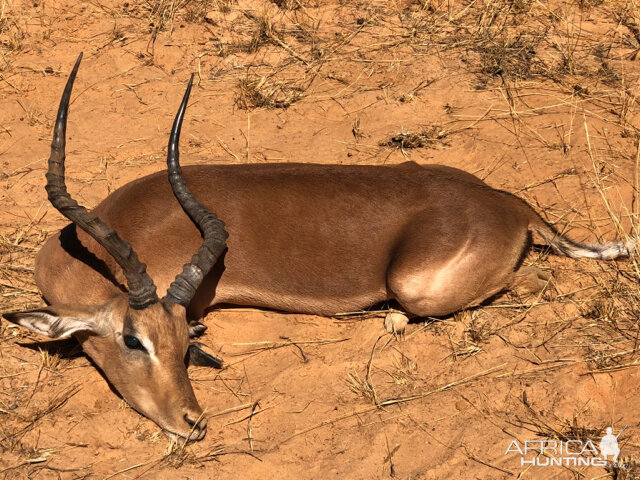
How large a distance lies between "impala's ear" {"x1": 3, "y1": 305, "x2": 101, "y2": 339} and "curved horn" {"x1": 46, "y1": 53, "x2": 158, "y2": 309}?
41cm

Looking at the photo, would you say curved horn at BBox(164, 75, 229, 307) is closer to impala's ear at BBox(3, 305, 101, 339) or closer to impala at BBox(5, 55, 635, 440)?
impala at BBox(5, 55, 635, 440)

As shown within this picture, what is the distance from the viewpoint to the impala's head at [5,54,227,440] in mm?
5211

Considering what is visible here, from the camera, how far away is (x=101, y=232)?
5.16 m

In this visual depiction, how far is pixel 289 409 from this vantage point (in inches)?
224

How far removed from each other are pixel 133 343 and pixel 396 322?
2.06 metres

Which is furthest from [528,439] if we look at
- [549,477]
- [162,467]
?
[162,467]

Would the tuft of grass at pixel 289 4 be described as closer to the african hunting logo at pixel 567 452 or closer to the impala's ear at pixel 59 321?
the impala's ear at pixel 59 321

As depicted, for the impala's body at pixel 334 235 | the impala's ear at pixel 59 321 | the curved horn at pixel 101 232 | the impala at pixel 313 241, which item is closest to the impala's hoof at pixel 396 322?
the impala at pixel 313 241

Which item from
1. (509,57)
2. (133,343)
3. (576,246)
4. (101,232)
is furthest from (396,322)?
(509,57)

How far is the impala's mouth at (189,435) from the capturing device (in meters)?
5.32

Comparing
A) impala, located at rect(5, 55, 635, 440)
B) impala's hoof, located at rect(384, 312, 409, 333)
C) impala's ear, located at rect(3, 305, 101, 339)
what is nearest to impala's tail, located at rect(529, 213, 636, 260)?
impala, located at rect(5, 55, 635, 440)

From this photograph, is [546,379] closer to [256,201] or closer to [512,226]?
[512,226]

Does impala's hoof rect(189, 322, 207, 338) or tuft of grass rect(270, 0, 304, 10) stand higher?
tuft of grass rect(270, 0, 304, 10)

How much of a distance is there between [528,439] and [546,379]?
21.6 inches
